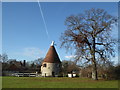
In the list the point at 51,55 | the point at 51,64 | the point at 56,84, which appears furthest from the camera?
the point at 51,55

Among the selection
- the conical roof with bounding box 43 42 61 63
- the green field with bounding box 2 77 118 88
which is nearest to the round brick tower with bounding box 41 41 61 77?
the conical roof with bounding box 43 42 61 63

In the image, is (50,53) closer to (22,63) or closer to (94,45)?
(94,45)

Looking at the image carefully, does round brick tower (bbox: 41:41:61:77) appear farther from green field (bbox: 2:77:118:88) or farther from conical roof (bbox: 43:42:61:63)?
green field (bbox: 2:77:118:88)

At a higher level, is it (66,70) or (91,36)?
(91,36)

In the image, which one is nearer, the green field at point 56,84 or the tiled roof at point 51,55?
the green field at point 56,84

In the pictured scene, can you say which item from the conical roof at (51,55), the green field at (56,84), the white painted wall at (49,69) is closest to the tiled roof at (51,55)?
the conical roof at (51,55)

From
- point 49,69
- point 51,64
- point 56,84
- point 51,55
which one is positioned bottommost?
point 49,69

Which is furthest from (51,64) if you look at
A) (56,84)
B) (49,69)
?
(56,84)

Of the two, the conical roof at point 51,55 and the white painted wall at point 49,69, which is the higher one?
the conical roof at point 51,55

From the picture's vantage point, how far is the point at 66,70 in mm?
62125

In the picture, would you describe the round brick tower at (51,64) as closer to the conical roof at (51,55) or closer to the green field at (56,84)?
the conical roof at (51,55)

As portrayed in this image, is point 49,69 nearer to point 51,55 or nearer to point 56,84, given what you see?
point 51,55

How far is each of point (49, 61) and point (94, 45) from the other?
2537 centimetres

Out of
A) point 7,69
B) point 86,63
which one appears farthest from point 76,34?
point 7,69
